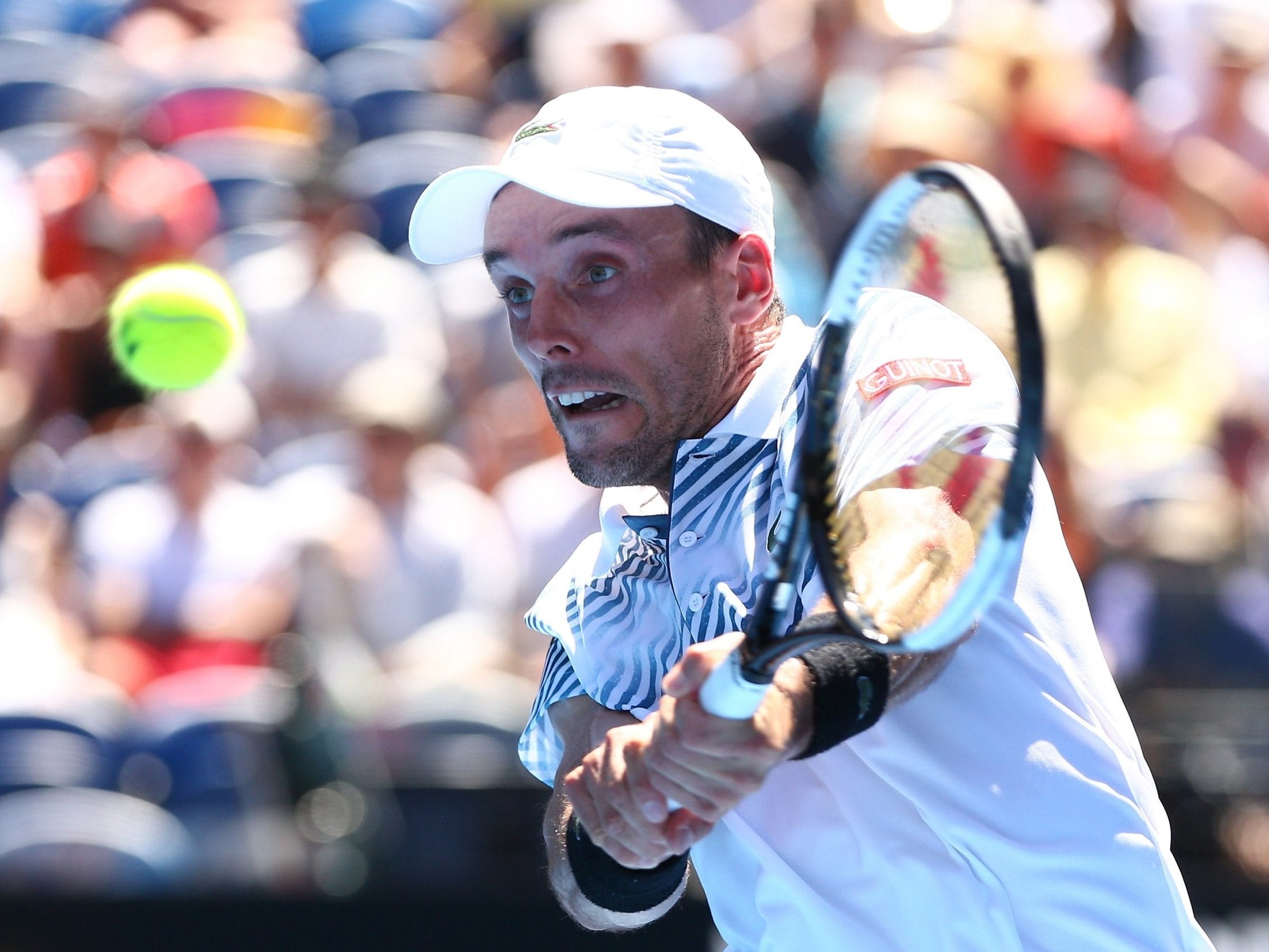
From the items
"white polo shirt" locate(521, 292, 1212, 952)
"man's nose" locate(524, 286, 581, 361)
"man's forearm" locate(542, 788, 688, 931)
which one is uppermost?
"man's nose" locate(524, 286, 581, 361)

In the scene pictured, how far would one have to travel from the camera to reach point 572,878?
2543 millimetres

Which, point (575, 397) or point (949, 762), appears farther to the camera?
point (575, 397)

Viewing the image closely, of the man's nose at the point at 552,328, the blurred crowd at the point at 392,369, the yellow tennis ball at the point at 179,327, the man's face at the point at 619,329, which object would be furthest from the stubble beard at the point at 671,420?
the yellow tennis ball at the point at 179,327

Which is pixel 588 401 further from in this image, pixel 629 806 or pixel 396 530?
pixel 396 530

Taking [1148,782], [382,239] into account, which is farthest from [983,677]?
[382,239]

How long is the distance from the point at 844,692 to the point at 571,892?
807 mm

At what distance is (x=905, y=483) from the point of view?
2.09 meters

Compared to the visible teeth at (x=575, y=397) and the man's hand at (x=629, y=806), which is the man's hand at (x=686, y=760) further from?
the visible teeth at (x=575, y=397)

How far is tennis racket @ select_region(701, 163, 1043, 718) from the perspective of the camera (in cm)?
179

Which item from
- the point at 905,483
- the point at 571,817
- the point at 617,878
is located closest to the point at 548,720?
the point at 571,817

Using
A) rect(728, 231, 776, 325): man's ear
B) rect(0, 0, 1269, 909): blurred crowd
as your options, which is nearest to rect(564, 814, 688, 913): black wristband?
rect(728, 231, 776, 325): man's ear

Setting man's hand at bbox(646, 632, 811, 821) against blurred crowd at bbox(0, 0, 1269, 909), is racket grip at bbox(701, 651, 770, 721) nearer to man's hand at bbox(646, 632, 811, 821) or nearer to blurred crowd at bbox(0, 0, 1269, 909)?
man's hand at bbox(646, 632, 811, 821)

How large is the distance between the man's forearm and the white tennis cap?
0.93m

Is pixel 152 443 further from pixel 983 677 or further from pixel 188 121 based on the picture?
pixel 983 677
